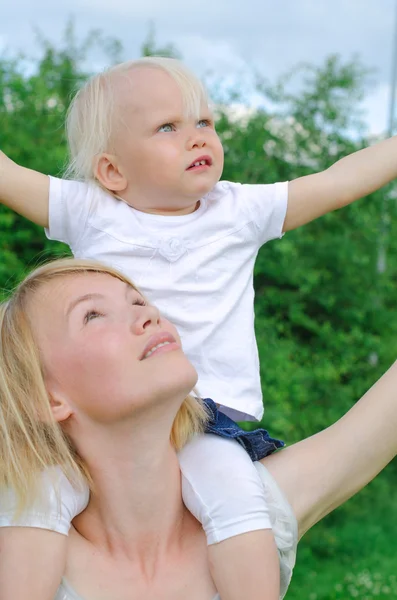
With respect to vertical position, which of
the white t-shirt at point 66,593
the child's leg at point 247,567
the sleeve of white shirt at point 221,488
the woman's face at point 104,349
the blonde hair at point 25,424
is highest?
the woman's face at point 104,349

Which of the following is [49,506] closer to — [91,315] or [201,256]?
[91,315]

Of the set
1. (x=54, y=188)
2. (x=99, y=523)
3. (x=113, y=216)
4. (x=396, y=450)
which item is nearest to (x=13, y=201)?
(x=54, y=188)

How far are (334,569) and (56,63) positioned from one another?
11.9ft

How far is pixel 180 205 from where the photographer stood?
226 cm

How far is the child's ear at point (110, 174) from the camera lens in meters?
2.29

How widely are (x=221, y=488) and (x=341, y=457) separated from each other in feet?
0.98

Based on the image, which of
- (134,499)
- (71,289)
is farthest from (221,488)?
(71,289)

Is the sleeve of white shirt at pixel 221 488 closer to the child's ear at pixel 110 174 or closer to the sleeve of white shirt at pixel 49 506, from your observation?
the sleeve of white shirt at pixel 49 506

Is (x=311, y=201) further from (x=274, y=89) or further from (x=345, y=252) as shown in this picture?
(x=274, y=89)

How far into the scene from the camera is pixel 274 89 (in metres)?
6.60

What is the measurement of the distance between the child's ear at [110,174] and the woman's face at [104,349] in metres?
0.38

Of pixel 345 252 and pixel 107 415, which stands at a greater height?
pixel 107 415

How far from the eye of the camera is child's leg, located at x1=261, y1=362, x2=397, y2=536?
2.02 meters

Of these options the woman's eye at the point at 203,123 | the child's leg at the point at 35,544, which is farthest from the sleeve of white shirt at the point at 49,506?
the woman's eye at the point at 203,123
